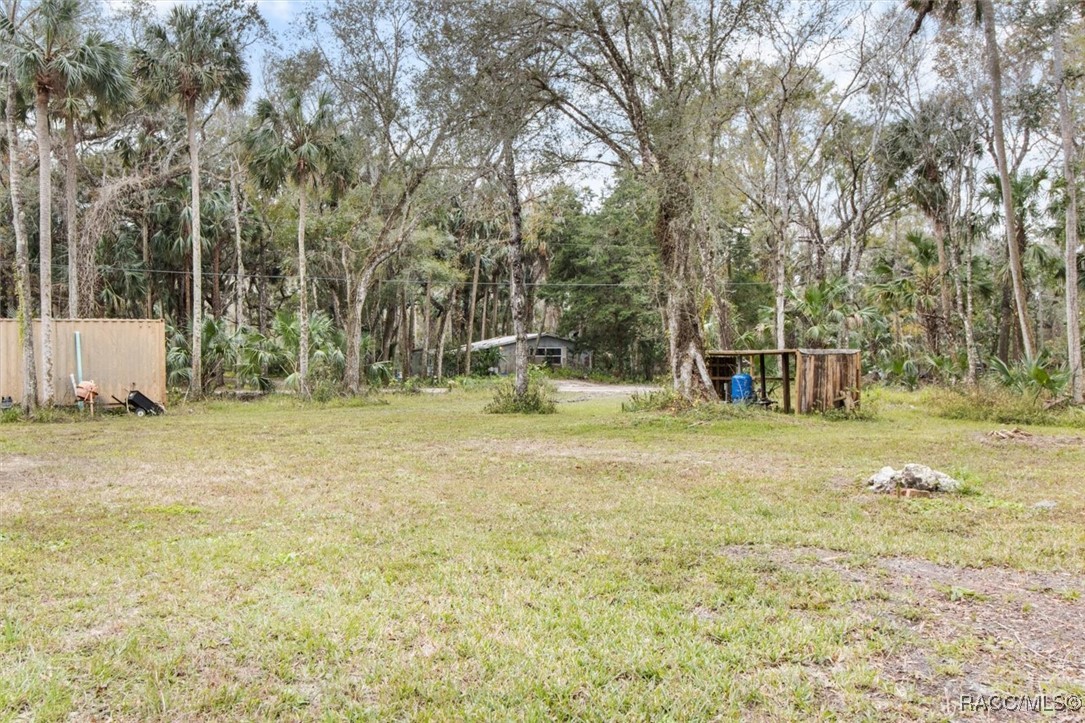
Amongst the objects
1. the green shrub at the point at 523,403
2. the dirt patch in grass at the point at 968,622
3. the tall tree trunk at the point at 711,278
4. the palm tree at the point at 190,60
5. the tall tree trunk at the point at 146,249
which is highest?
the palm tree at the point at 190,60

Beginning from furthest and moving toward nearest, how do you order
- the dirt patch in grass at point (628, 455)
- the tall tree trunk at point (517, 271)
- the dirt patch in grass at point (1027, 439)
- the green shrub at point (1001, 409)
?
1. the tall tree trunk at point (517, 271)
2. the green shrub at point (1001, 409)
3. the dirt patch in grass at point (1027, 439)
4. the dirt patch in grass at point (628, 455)

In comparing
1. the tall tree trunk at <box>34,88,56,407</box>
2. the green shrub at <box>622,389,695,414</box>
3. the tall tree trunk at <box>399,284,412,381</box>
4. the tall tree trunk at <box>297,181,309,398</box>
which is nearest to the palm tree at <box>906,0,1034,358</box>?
the green shrub at <box>622,389,695,414</box>

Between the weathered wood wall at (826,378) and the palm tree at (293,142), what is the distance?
42.1 feet

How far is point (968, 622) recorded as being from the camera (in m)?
3.25

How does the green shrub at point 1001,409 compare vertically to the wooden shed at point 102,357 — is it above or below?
below

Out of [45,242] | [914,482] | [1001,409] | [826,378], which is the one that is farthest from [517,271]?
[914,482]

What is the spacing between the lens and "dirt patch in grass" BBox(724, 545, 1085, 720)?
8.73 ft

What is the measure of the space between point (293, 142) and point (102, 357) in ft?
23.9

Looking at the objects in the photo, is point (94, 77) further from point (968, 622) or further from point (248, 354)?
point (968, 622)

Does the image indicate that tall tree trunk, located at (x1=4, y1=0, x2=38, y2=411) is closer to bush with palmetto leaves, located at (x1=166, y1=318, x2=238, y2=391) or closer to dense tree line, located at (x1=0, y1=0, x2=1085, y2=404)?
dense tree line, located at (x1=0, y1=0, x2=1085, y2=404)

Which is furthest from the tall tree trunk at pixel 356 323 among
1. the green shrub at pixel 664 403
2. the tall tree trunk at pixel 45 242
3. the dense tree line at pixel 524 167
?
the green shrub at pixel 664 403

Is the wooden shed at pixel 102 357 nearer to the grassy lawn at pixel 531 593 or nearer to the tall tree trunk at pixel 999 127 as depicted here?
the grassy lawn at pixel 531 593

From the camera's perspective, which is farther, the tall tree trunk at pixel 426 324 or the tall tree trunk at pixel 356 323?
the tall tree trunk at pixel 426 324

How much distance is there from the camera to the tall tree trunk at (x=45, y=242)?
14652 mm
